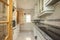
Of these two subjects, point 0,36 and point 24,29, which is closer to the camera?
point 0,36

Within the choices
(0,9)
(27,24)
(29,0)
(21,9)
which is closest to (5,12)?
(0,9)

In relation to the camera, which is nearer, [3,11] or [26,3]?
[3,11]

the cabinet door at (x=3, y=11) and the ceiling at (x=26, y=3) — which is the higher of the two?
the ceiling at (x=26, y=3)

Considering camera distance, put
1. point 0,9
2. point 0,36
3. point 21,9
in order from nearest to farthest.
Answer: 1. point 0,36
2. point 0,9
3. point 21,9

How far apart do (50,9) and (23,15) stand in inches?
301

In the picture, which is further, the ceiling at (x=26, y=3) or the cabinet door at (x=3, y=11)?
the ceiling at (x=26, y=3)

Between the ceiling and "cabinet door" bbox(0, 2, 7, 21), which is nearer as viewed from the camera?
"cabinet door" bbox(0, 2, 7, 21)

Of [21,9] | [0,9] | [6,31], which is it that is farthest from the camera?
[21,9]

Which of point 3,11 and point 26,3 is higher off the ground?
point 26,3

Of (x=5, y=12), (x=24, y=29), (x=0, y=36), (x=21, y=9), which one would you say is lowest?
(x=24, y=29)

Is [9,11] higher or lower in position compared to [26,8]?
lower

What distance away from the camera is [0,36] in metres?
2.20

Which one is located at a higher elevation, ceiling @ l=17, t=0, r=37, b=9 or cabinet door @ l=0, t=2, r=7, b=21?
ceiling @ l=17, t=0, r=37, b=9

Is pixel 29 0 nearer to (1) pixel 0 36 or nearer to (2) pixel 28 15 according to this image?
(2) pixel 28 15
